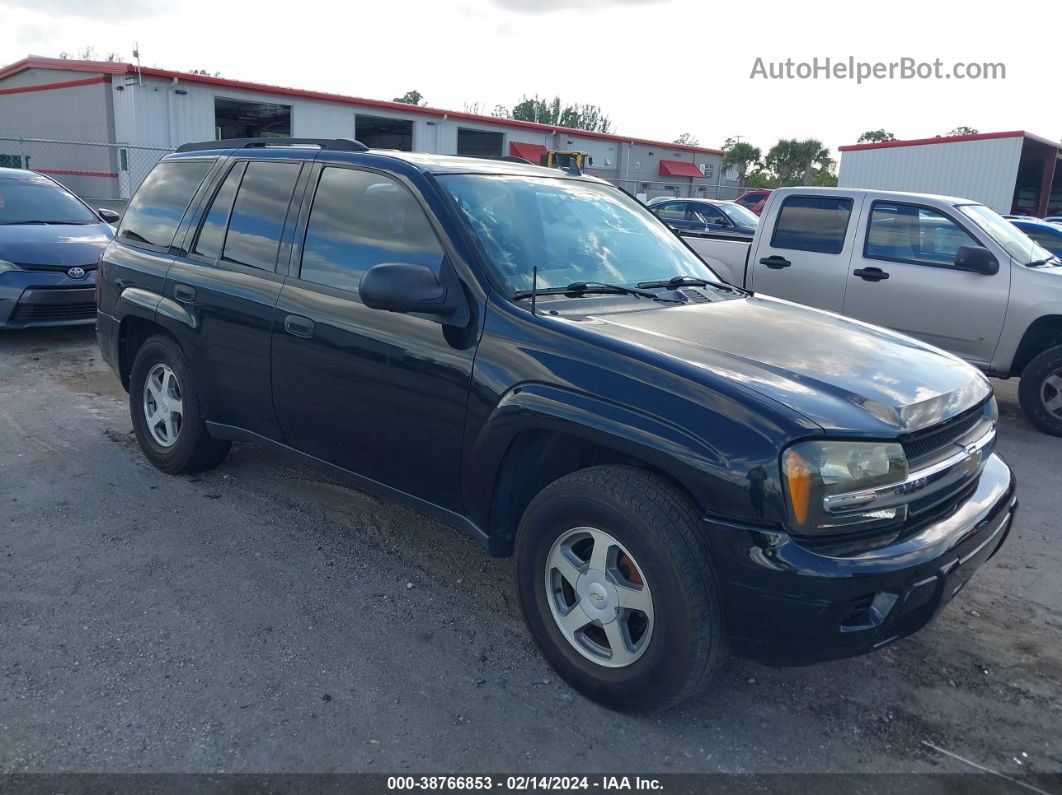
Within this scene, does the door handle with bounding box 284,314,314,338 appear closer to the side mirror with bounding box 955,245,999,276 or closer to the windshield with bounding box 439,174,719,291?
the windshield with bounding box 439,174,719,291

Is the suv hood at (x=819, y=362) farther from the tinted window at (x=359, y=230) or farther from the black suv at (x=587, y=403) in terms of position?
the tinted window at (x=359, y=230)

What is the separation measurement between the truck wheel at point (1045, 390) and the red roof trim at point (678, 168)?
108 ft

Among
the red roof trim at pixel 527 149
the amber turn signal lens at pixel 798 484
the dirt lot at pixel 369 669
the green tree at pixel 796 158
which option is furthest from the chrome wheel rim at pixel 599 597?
the green tree at pixel 796 158

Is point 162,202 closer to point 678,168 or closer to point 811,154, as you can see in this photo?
point 678,168

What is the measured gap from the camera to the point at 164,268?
4758 millimetres

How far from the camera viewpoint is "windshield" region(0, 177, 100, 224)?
9164 mm

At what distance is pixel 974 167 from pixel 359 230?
1131 inches

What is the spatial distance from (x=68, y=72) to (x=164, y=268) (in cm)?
2533

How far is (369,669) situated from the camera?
10.6 ft

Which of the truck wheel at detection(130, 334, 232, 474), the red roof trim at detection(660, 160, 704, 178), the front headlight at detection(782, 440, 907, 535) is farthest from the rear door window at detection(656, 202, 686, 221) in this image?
the red roof trim at detection(660, 160, 704, 178)

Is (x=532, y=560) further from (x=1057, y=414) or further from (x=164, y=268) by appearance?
(x=1057, y=414)

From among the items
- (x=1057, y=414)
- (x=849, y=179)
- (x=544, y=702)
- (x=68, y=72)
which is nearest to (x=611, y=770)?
(x=544, y=702)

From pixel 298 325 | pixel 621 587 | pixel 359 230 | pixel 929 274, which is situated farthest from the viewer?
pixel 929 274

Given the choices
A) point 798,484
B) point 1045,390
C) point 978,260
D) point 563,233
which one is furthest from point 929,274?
point 798,484
